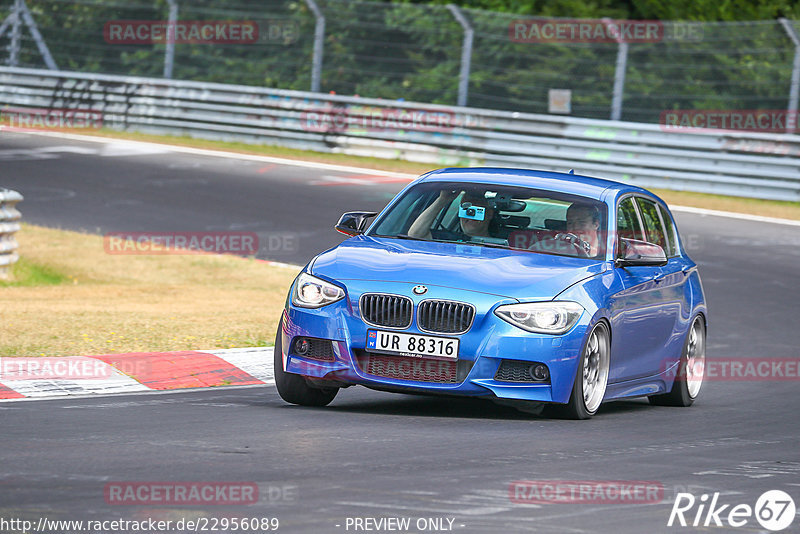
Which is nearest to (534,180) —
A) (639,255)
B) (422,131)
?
(639,255)

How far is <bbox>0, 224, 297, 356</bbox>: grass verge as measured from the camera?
37.6ft

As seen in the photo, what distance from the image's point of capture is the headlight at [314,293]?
28.6 feet

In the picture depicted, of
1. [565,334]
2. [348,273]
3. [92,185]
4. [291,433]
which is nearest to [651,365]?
[565,334]

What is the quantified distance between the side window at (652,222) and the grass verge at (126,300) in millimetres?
3297

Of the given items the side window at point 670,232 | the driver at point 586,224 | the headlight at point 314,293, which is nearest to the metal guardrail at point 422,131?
the side window at point 670,232

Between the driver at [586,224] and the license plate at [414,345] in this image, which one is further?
the driver at [586,224]

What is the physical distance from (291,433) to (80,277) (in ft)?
28.5

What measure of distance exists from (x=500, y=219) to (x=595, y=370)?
49.9 inches

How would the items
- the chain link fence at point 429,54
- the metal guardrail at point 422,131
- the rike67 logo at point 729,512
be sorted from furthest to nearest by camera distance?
1. the chain link fence at point 429,54
2. the metal guardrail at point 422,131
3. the rike67 logo at point 729,512

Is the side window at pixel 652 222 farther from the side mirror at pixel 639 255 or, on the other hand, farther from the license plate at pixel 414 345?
the license plate at pixel 414 345

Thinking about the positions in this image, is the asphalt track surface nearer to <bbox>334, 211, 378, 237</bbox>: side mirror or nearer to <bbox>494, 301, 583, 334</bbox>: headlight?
<bbox>494, 301, 583, 334</bbox>: headlight

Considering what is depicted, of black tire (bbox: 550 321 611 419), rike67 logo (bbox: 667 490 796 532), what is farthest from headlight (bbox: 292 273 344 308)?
rike67 logo (bbox: 667 490 796 532)

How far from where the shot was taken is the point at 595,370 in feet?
29.8

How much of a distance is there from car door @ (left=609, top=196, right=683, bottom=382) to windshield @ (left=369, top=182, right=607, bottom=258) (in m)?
0.29
